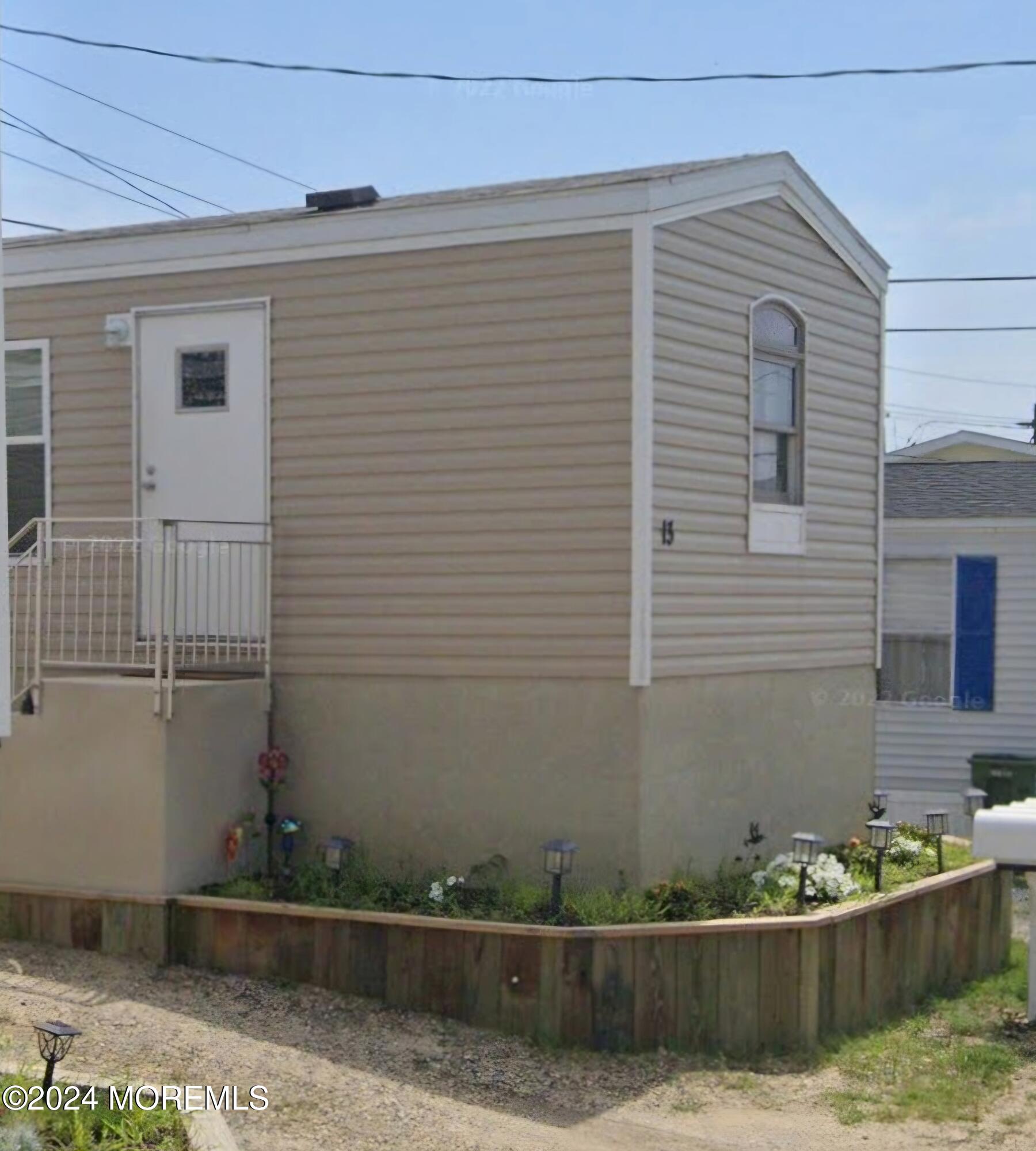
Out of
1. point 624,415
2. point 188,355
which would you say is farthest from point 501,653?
point 188,355

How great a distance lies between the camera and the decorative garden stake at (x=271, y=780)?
8938 millimetres

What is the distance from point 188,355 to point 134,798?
2776 millimetres

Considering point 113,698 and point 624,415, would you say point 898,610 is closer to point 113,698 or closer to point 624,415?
point 624,415

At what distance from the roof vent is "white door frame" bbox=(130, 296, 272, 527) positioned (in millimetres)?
664

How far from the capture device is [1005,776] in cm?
1433

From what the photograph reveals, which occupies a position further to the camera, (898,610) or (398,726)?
(898,610)

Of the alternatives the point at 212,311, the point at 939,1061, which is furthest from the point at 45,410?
the point at 939,1061

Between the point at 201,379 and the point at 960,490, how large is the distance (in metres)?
8.60

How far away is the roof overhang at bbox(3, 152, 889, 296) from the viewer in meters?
8.37

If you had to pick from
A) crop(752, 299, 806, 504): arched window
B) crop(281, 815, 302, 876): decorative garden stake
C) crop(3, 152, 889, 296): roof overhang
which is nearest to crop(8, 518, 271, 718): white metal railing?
crop(281, 815, 302, 876): decorative garden stake

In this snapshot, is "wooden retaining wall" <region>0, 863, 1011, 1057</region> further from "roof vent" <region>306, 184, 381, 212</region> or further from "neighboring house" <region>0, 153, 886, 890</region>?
"roof vent" <region>306, 184, 381, 212</region>

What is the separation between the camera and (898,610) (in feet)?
49.2

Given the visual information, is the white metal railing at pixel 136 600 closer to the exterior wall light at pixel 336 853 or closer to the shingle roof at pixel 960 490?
the exterior wall light at pixel 336 853

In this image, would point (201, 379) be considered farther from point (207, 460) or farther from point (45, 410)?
point (45, 410)
